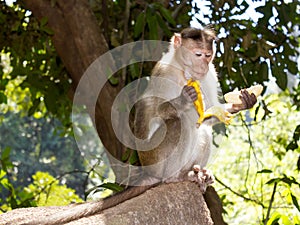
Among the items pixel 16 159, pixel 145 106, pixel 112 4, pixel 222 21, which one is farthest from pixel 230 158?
pixel 16 159

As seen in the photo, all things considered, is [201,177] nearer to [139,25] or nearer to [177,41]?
[177,41]

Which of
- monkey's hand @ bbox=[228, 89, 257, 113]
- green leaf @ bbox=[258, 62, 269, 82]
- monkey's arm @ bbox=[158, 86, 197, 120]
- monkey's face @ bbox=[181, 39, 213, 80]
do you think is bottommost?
monkey's hand @ bbox=[228, 89, 257, 113]

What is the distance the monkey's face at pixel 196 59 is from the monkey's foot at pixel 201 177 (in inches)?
15.8

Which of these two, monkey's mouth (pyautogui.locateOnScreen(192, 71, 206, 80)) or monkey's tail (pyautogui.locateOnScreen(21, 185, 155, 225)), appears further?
monkey's mouth (pyautogui.locateOnScreen(192, 71, 206, 80))

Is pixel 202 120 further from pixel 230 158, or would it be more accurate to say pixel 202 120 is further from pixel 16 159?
pixel 16 159

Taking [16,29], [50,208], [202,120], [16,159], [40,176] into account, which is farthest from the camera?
[16,159]

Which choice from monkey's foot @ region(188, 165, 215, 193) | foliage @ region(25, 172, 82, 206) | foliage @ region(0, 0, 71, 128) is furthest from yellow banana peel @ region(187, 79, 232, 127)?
foliage @ region(25, 172, 82, 206)

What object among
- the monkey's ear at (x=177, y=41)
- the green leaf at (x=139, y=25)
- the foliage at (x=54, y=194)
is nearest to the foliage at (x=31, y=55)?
the foliage at (x=54, y=194)

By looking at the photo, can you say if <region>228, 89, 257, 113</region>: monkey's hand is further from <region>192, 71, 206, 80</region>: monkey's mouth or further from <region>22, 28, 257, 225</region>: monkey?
<region>192, 71, 206, 80</region>: monkey's mouth

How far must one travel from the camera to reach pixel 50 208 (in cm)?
251

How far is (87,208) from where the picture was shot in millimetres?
2178

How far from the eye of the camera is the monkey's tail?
2.04 m

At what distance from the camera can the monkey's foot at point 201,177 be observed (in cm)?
251

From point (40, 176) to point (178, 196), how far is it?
12.0 feet
